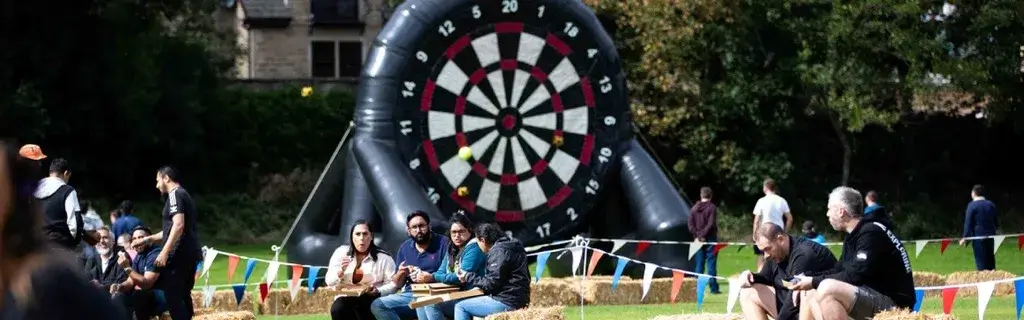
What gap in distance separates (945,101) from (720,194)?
4786 mm

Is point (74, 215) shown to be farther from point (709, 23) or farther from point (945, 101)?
point (945, 101)

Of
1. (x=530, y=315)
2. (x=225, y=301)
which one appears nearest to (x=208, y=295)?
(x=225, y=301)

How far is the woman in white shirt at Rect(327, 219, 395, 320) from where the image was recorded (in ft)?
41.8

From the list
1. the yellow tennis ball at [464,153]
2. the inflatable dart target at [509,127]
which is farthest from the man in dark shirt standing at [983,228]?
the yellow tennis ball at [464,153]

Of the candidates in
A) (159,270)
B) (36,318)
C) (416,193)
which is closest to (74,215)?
(159,270)

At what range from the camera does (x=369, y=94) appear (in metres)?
18.8

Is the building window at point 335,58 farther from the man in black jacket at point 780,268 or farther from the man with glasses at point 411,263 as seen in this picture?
the man in black jacket at point 780,268

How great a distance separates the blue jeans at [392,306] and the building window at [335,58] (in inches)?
1527

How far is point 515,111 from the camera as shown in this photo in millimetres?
19469

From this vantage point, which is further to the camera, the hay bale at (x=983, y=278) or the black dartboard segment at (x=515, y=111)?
the black dartboard segment at (x=515, y=111)

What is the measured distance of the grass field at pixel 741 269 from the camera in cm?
1641

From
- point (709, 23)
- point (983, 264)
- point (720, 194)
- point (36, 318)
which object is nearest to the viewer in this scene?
point (36, 318)

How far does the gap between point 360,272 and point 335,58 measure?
39853 mm

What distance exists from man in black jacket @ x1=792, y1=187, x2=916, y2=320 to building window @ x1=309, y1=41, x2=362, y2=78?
41.0m
